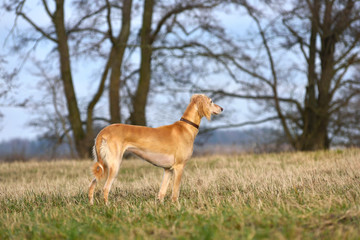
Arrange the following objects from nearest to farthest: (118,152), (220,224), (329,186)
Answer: (220,224) → (118,152) → (329,186)

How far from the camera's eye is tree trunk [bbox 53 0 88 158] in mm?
16125

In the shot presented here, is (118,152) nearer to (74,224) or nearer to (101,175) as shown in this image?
(101,175)

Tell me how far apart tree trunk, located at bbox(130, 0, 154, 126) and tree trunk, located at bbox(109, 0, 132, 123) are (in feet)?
2.38

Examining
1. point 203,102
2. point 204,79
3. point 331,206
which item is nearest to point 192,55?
point 204,79

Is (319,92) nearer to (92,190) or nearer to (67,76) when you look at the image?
(67,76)

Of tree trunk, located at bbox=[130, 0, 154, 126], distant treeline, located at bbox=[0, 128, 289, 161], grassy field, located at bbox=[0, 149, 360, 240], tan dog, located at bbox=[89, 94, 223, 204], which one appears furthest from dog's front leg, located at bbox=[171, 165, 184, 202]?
distant treeline, located at bbox=[0, 128, 289, 161]

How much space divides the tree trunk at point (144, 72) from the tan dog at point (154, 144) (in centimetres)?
935

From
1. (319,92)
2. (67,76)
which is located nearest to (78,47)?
(67,76)

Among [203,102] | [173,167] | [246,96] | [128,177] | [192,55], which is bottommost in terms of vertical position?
[128,177]

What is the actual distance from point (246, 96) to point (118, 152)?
11.9 meters

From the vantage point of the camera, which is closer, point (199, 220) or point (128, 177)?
point (199, 220)

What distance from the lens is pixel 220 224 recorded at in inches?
150

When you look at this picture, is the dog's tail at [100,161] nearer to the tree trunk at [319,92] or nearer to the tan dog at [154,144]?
the tan dog at [154,144]

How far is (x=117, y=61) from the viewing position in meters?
16.2
